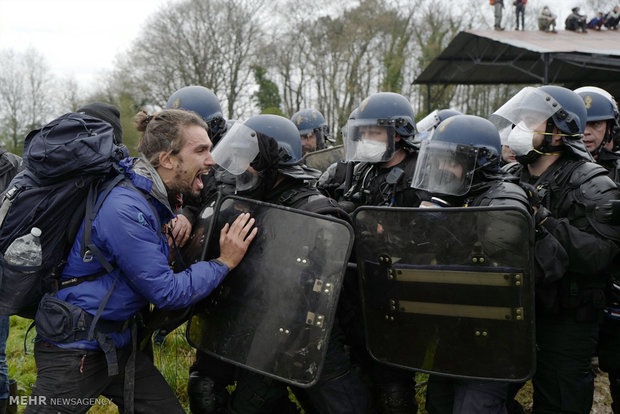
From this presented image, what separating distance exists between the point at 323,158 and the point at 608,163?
2538 mm

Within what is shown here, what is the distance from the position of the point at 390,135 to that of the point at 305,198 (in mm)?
1056

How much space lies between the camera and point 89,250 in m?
1.96

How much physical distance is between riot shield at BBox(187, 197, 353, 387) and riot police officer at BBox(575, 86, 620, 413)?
1.67 metres

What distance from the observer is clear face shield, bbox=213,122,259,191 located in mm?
2584

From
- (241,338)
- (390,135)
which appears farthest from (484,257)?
(390,135)

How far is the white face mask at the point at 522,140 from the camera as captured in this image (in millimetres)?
2693

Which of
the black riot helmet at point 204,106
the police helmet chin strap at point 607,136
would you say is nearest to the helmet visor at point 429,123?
the police helmet chin strap at point 607,136

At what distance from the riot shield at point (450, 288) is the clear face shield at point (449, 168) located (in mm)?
370

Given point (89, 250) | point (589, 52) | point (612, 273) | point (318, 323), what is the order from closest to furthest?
1. point (89, 250)
2. point (318, 323)
3. point (612, 273)
4. point (589, 52)

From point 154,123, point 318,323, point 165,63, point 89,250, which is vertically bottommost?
point 165,63

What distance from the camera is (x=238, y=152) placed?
102 inches

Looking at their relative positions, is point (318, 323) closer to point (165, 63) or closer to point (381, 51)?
point (381, 51)

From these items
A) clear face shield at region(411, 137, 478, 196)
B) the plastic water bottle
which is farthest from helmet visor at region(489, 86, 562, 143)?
the plastic water bottle

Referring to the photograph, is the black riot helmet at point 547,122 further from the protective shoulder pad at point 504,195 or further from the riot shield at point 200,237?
the riot shield at point 200,237
